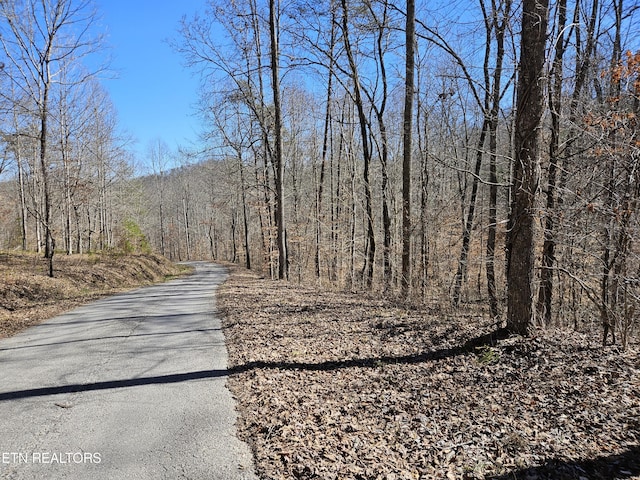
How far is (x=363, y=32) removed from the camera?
43.7ft

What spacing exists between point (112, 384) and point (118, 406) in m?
0.73

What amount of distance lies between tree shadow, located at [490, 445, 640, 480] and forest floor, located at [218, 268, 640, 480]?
10mm

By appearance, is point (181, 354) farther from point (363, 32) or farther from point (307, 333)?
point (363, 32)

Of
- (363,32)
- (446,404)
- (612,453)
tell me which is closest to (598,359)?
(612,453)

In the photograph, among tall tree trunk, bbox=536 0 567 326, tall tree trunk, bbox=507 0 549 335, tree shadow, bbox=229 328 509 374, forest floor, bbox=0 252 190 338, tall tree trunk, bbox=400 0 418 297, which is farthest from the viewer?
tall tree trunk, bbox=400 0 418 297

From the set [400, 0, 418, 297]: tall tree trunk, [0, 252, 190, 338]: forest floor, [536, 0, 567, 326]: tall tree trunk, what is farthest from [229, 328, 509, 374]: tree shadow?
[0, 252, 190, 338]: forest floor

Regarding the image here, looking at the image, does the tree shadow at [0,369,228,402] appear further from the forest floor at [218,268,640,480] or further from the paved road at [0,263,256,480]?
the forest floor at [218,268,640,480]

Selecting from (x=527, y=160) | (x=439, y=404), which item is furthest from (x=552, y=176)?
(x=439, y=404)

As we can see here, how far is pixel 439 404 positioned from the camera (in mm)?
4141

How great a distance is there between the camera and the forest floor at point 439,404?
3.11 metres

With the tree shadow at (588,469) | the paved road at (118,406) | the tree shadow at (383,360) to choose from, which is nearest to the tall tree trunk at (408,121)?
the tree shadow at (383,360)

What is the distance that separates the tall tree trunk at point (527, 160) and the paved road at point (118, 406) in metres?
4.26

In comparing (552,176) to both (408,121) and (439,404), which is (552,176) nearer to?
(408,121)

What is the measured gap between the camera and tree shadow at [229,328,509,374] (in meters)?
5.37
